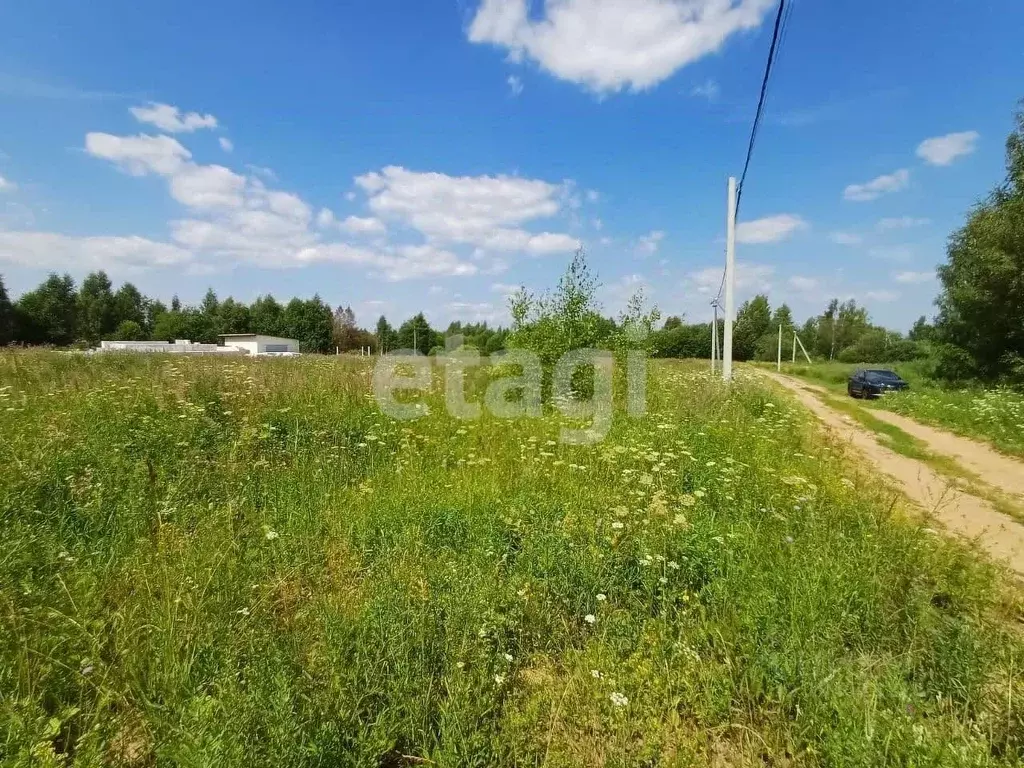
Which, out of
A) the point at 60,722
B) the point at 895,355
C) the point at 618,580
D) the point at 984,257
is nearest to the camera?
the point at 60,722

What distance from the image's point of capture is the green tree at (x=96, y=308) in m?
64.0

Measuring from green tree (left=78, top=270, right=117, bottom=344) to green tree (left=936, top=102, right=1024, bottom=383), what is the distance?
88.5m

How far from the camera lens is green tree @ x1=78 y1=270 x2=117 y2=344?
6401cm

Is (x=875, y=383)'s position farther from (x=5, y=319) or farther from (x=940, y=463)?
(x=5, y=319)

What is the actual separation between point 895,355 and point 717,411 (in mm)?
60920

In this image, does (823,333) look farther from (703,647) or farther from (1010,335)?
(703,647)

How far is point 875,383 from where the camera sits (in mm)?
19891

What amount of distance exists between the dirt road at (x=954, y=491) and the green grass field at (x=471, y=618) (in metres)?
0.97

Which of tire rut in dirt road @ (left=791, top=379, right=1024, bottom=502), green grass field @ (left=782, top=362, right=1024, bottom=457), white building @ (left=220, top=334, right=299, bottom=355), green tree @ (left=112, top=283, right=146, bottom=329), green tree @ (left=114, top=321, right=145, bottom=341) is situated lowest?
tire rut in dirt road @ (left=791, top=379, right=1024, bottom=502)

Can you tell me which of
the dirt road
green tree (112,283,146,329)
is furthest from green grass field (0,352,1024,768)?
green tree (112,283,146,329)

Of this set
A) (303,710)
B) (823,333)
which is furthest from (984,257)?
(823,333)

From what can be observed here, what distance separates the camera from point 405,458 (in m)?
5.46

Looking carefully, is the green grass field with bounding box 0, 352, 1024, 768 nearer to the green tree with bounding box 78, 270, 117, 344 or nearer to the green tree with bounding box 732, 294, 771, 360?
the green tree with bounding box 732, 294, 771, 360

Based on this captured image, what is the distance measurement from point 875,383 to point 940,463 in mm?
14775
